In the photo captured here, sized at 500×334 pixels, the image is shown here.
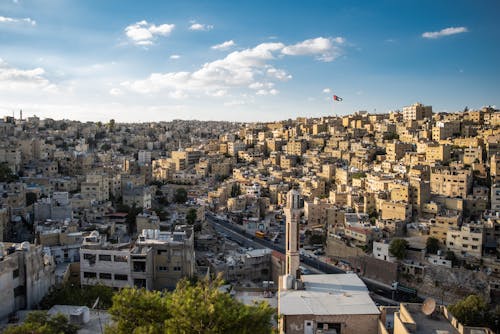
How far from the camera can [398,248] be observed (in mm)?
21641

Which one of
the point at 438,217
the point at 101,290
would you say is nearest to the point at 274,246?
the point at 438,217

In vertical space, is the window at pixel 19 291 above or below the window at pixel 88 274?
above

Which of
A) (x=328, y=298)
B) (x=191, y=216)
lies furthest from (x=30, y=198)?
(x=328, y=298)

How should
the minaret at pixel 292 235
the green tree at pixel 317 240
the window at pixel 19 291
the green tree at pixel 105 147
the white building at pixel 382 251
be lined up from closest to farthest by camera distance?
the minaret at pixel 292 235
the window at pixel 19 291
the white building at pixel 382 251
the green tree at pixel 317 240
the green tree at pixel 105 147

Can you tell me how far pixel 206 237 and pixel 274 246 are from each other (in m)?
4.24

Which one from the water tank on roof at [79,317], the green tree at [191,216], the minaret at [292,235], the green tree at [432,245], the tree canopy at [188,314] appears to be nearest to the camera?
the tree canopy at [188,314]

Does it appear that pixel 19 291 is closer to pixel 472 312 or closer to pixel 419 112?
pixel 472 312

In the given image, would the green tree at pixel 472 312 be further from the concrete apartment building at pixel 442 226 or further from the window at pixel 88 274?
the window at pixel 88 274

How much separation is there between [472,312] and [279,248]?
37.4ft

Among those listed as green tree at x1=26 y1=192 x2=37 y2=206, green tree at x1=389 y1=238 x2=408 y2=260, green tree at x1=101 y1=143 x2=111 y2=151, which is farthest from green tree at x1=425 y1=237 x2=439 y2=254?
green tree at x1=101 y1=143 x2=111 y2=151

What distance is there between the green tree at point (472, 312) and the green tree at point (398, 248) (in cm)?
562

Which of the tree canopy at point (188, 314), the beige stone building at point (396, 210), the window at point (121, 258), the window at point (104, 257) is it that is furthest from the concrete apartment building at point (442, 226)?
the tree canopy at point (188, 314)

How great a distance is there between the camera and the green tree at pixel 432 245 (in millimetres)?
22089

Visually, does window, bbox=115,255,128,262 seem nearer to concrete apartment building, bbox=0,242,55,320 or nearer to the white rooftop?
concrete apartment building, bbox=0,242,55,320
